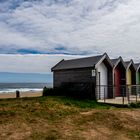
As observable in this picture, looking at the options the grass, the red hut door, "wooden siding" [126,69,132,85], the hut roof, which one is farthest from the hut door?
the grass

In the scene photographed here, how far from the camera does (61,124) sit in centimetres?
952

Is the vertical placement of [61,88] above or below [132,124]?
above

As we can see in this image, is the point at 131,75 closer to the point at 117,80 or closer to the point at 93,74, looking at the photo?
the point at 117,80

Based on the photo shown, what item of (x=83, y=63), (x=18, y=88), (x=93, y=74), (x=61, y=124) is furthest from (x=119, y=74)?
(x=18, y=88)

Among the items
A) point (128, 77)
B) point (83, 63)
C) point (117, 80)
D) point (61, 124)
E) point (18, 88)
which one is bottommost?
point (18, 88)

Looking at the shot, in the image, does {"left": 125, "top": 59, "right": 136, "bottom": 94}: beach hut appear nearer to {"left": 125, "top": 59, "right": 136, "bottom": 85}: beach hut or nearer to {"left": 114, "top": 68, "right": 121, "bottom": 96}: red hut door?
{"left": 125, "top": 59, "right": 136, "bottom": 85}: beach hut

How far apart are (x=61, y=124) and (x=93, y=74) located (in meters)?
8.73

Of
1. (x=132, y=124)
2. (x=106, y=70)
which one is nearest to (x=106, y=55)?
(x=106, y=70)

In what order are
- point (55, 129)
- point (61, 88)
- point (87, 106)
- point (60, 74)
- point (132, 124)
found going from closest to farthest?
point (55, 129) → point (132, 124) → point (87, 106) → point (61, 88) → point (60, 74)

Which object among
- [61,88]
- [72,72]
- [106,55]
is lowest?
[61,88]

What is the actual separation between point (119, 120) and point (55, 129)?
3264mm

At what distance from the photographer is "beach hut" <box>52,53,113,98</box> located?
58.3ft

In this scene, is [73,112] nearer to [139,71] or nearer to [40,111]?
[40,111]

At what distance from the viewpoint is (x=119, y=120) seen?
1037 cm
